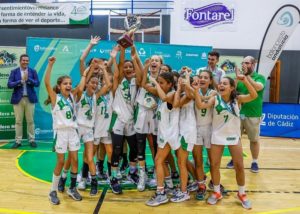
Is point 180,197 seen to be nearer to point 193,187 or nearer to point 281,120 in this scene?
point 193,187

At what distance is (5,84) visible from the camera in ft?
26.1

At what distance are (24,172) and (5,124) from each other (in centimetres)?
274

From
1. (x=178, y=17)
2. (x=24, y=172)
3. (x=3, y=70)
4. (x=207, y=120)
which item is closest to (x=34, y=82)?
(x=3, y=70)

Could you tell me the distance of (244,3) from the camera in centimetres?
1060

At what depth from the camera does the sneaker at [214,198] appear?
4500 mm

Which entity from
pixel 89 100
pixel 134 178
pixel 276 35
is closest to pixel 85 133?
pixel 89 100

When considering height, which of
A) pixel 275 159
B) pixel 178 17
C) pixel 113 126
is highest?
pixel 178 17

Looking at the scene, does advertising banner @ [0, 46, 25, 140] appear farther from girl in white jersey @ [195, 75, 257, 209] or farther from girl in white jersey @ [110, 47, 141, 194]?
girl in white jersey @ [195, 75, 257, 209]

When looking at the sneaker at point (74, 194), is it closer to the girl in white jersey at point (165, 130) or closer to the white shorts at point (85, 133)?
the white shorts at point (85, 133)

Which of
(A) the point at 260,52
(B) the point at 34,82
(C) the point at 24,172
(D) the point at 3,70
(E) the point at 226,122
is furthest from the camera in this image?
(A) the point at 260,52

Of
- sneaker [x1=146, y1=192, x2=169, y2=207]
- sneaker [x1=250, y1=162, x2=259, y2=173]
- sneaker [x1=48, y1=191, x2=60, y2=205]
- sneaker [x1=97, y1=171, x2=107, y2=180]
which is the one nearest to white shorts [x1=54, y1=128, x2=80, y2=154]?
sneaker [x1=48, y1=191, x2=60, y2=205]

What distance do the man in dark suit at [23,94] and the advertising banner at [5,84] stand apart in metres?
0.57

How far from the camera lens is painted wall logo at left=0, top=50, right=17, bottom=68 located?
26.1 feet

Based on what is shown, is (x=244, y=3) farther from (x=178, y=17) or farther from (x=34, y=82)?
(x=34, y=82)
